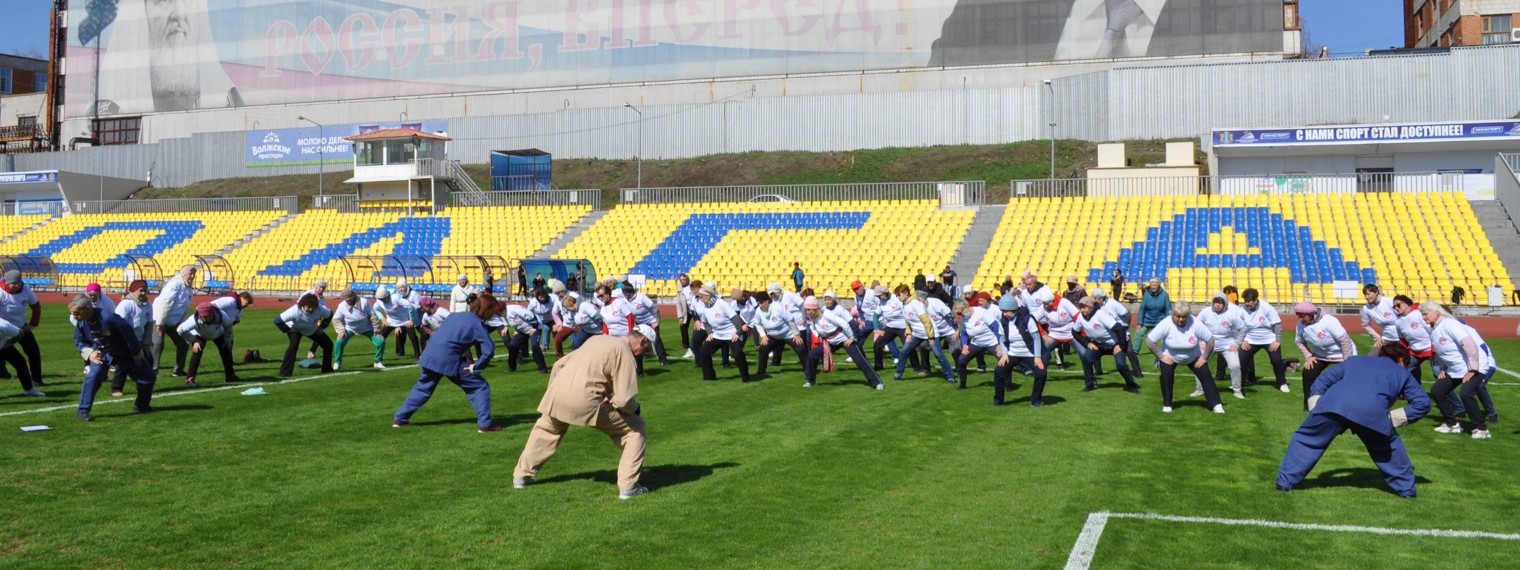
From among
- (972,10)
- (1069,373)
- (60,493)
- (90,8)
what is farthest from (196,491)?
(90,8)

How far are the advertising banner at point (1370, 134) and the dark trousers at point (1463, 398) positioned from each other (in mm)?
30575

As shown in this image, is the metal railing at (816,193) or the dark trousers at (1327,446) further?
the metal railing at (816,193)

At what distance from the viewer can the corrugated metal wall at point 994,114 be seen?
52.0m

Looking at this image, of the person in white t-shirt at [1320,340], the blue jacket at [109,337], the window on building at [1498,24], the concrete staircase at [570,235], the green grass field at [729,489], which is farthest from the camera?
the window on building at [1498,24]

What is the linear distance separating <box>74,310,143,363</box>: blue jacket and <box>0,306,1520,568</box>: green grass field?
0.78m

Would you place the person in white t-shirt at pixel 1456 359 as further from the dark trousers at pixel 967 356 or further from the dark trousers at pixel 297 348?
the dark trousers at pixel 297 348

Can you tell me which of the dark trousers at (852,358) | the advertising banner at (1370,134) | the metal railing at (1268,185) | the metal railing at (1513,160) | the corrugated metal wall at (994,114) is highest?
the corrugated metal wall at (994,114)

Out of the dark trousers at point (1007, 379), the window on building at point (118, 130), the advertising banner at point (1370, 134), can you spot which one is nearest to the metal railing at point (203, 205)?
the window on building at point (118, 130)

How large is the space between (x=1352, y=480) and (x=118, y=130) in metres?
86.8

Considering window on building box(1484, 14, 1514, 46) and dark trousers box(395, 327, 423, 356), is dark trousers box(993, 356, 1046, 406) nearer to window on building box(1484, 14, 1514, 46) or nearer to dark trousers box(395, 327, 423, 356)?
dark trousers box(395, 327, 423, 356)

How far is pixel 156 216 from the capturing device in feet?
188

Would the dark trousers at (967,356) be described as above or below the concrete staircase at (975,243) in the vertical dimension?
below

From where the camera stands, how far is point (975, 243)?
41.4 m

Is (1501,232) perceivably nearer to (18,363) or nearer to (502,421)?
(502,421)
